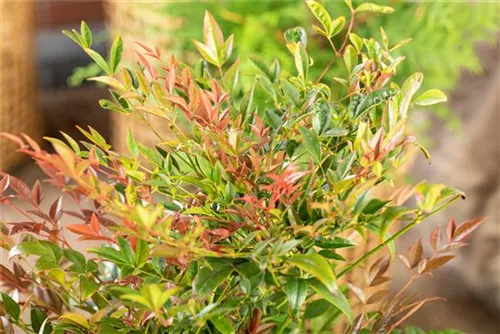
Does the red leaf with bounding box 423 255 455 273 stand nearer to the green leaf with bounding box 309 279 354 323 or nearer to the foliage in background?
the green leaf with bounding box 309 279 354 323

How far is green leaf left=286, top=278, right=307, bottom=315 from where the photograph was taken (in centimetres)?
43

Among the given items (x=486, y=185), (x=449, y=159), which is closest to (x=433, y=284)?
(x=486, y=185)

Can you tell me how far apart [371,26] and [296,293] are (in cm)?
79

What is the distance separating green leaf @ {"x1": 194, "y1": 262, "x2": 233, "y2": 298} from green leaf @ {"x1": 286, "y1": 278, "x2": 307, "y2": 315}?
0.03 m

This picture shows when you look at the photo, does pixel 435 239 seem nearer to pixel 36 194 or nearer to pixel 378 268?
pixel 378 268

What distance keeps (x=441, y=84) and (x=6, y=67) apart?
0.69 m

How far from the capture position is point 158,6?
1270 mm

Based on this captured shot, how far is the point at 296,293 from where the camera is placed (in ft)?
1.43

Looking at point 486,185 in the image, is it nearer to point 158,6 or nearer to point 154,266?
point 158,6

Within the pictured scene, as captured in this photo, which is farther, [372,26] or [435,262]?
[372,26]

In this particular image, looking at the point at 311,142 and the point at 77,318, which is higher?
the point at 311,142

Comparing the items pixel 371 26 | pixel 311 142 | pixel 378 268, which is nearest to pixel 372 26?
pixel 371 26

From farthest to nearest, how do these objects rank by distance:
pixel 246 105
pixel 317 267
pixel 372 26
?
pixel 372 26 → pixel 246 105 → pixel 317 267

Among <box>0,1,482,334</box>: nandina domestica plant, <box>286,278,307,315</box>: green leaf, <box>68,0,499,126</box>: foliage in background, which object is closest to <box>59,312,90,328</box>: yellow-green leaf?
<box>0,1,482,334</box>: nandina domestica plant
